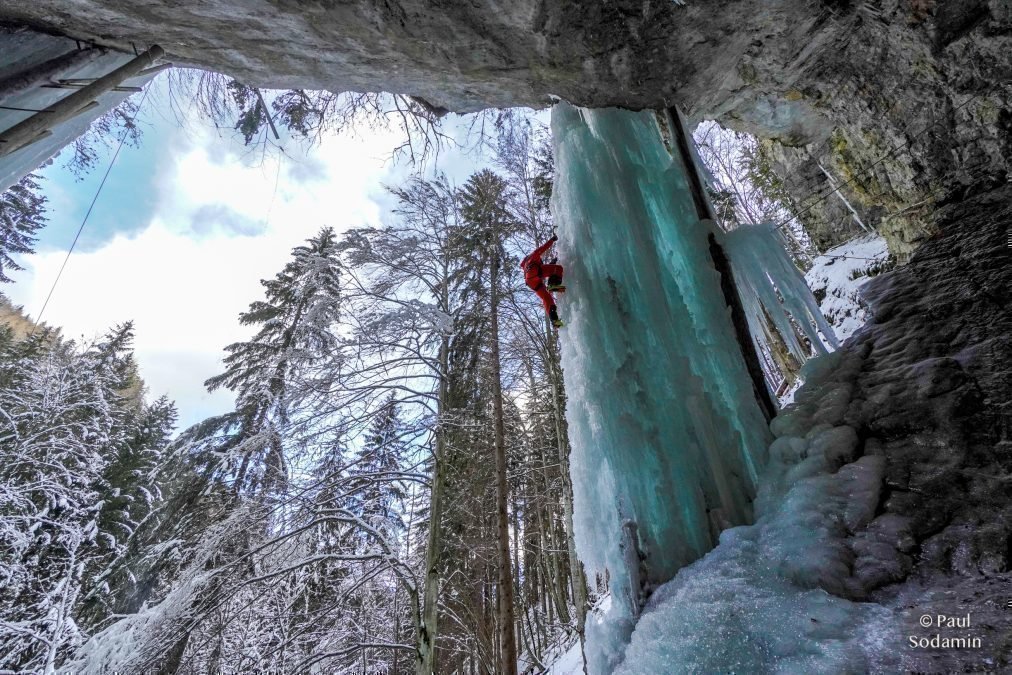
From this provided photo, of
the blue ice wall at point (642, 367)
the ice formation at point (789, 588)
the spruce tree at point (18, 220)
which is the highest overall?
the spruce tree at point (18, 220)

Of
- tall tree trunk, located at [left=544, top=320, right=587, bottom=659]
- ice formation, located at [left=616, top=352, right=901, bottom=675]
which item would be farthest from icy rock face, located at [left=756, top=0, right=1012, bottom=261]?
tall tree trunk, located at [left=544, top=320, right=587, bottom=659]

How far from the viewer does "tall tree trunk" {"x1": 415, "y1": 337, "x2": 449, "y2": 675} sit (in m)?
3.84

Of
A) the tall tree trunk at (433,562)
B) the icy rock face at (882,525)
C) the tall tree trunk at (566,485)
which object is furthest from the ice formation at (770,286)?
the tall tree trunk at (433,562)

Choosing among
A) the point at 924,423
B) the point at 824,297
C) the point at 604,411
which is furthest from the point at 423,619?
the point at 824,297

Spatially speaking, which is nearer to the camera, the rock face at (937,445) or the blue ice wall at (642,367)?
the rock face at (937,445)

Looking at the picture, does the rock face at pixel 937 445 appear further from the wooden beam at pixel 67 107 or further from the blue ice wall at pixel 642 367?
the wooden beam at pixel 67 107

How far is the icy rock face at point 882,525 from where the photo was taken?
134 cm

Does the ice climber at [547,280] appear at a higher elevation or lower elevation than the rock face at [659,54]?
lower

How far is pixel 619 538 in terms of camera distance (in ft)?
7.76

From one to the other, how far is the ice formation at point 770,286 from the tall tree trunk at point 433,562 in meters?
3.49

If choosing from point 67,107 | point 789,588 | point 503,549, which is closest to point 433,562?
point 503,549

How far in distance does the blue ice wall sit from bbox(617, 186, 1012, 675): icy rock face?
8.5 inches

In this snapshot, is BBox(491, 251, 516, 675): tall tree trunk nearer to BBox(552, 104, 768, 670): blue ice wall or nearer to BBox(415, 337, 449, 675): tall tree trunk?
BBox(415, 337, 449, 675): tall tree trunk

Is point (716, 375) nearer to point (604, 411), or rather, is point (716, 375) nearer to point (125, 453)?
point (604, 411)
